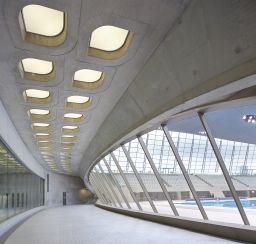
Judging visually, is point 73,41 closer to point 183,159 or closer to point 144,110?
point 144,110

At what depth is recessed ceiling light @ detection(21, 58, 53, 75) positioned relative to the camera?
24.4ft

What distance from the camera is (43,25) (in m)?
5.82

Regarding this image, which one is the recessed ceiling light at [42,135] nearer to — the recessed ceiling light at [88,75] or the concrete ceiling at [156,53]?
the concrete ceiling at [156,53]

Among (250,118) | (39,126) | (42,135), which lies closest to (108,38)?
(250,118)

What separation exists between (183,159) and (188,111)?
112 inches

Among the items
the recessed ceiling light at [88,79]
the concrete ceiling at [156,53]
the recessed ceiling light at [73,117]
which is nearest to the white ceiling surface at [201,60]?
the concrete ceiling at [156,53]

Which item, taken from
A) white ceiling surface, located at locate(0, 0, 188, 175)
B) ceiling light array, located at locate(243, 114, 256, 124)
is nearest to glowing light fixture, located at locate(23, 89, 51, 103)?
white ceiling surface, located at locate(0, 0, 188, 175)

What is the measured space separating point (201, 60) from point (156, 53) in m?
1.52

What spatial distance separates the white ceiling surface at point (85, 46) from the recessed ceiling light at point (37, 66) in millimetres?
314

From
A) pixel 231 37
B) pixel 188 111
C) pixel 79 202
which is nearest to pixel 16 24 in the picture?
pixel 231 37

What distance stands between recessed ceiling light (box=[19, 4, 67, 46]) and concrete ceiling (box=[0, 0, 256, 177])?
0.53 ft

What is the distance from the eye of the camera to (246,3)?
12.6 ft

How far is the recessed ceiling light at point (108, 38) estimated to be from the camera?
618 cm

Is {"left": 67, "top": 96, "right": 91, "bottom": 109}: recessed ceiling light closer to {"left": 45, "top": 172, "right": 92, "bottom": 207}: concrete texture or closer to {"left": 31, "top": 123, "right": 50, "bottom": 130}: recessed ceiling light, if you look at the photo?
{"left": 31, "top": 123, "right": 50, "bottom": 130}: recessed ceiling light
